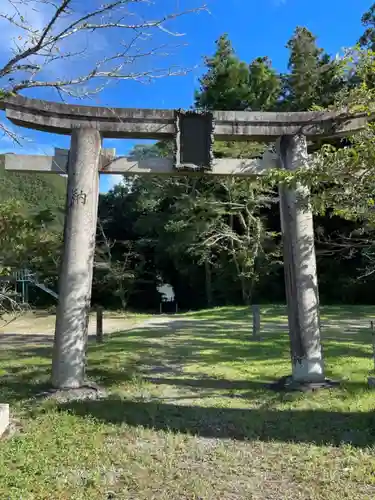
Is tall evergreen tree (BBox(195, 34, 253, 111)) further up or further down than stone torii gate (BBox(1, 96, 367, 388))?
further up

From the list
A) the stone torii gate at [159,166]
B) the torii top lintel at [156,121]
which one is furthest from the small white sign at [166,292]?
the torii top lintel at [156,121]

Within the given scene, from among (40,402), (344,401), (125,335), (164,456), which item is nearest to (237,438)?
(164,456)

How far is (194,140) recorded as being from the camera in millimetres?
5508

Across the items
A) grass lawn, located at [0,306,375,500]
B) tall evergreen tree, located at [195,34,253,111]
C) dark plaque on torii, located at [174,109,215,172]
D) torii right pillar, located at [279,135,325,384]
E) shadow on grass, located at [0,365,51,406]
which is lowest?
grass lawn, located at [0,306,375,500]

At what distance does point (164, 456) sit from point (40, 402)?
6.26 feet

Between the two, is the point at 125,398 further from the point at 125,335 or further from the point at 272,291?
the point at 272,291

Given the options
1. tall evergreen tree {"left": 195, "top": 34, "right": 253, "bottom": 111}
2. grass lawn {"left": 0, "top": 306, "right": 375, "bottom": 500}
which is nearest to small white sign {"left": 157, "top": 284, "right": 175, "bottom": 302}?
tall evergreen tree {"left": 195, "top": 34, "right": 253, "bottom": 111}

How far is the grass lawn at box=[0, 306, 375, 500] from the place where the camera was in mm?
2863

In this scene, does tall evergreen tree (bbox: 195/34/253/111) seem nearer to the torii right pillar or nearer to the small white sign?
the small white sign

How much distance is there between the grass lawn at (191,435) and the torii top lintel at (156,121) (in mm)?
3182

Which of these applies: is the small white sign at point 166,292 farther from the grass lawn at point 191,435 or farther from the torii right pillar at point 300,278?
the torii right pillar at point 300,278

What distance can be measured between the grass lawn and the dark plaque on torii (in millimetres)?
2831

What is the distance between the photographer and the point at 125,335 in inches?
412

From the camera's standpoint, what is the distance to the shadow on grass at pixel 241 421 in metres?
3.78
